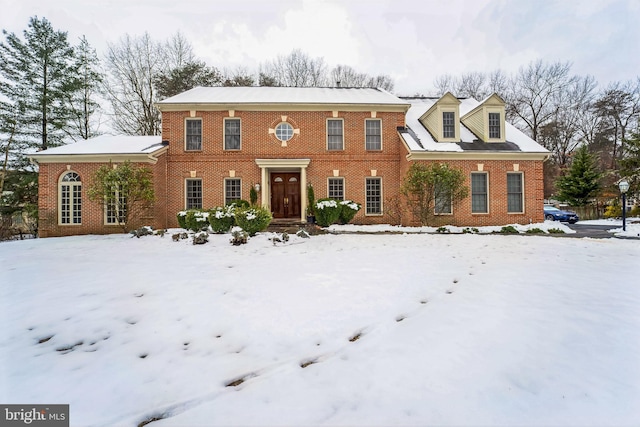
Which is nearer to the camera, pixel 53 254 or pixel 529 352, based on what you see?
pixel 529 352

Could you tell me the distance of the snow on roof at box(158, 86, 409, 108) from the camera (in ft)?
48.3

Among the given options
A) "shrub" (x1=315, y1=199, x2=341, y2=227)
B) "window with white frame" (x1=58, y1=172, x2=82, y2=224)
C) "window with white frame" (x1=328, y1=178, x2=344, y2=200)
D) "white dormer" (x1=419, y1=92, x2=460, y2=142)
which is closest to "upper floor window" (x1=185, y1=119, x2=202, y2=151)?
"window with white frame" (x1=58, y1=172, x2=82, y2=224)

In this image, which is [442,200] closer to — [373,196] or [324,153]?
[373,196]

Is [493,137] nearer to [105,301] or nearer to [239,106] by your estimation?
[239,106]

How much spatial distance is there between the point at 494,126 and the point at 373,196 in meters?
7.48

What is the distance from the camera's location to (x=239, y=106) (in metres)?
14.7

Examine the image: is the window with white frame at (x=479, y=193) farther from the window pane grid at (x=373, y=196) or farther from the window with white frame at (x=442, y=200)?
the window pane grid at (x=373, y=196)

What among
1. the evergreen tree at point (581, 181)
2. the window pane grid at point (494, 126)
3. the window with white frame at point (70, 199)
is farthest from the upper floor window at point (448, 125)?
the window with white frame at point (70, 199)

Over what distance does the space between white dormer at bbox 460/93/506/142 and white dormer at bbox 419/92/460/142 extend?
139 cm

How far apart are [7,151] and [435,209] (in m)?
25.4

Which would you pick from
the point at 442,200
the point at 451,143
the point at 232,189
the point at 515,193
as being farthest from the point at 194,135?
the point at 515,193

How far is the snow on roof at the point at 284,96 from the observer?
14.7m

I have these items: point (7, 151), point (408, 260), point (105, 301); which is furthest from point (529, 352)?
point (7, 151)

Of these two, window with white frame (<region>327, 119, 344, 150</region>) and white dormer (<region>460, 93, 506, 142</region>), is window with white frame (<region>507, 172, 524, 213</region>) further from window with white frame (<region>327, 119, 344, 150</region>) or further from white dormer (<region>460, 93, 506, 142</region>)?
window with white frame (<region>327, 119, 344, 150</region>)
